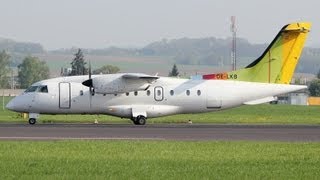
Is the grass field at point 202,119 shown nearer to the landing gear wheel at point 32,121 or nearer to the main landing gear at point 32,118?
the main landing gear at point 32,118

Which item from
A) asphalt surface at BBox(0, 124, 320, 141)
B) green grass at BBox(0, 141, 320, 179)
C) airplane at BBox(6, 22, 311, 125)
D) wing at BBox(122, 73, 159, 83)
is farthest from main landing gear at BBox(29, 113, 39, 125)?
green grass at BBox(0, 141, 320, 179)

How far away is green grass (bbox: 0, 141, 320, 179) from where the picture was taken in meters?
20.6

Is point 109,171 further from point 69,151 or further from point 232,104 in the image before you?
point 232,104

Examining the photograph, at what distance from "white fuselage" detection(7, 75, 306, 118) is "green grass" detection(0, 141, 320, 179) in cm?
1952

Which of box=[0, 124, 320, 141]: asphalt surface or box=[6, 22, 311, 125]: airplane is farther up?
box=[6, 22, 311, 125]: airplane

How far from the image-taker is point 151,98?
2028 inches

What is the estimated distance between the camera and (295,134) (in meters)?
37.7

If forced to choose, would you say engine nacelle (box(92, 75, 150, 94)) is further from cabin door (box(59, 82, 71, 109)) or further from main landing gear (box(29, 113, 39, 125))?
main landing gear (box(29, 113, 39, 125))

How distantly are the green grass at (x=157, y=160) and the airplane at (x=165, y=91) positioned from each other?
19521 mm

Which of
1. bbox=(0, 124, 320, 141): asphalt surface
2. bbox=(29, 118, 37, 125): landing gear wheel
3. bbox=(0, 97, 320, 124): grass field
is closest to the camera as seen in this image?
bbox=(0, 124, 320, 141): asphalt surface

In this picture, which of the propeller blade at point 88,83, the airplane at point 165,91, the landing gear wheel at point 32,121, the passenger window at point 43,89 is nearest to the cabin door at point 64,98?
the airplane at point 165,91

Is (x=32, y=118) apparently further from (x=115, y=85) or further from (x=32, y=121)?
(x=115, y=85)

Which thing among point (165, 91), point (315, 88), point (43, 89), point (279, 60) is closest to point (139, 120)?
point (165, 91)

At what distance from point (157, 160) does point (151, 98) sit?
27.5m
